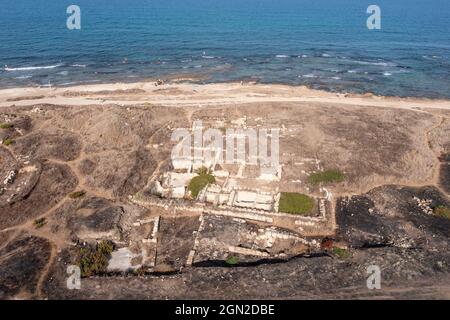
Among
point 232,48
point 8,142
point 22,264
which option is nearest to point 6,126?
point 8,142

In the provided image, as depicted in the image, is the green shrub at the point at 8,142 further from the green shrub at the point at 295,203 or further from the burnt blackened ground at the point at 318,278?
the green shrub at the point at 295,203

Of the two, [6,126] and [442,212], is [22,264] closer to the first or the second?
[6,126]

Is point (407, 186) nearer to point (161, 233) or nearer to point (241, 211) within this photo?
point (241, 211)

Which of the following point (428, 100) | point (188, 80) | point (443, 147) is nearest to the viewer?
point (443, 147)

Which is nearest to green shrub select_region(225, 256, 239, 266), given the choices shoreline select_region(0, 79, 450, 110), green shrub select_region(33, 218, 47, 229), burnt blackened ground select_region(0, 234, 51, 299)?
burnt blackened ground select_region(0, 234, 51, 299)

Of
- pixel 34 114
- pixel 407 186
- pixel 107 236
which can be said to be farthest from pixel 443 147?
pixel 34 114

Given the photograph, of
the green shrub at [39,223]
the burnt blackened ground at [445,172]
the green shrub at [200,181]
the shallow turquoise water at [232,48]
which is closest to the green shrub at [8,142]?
the green shrub at [39,223]
